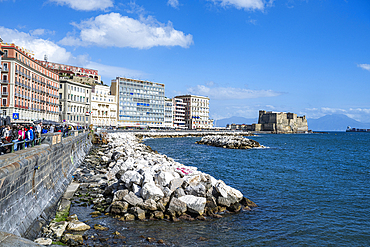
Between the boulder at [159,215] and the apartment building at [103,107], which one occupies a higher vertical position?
the apartment building at [103,107]

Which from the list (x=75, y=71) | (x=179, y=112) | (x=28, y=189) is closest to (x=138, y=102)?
(x=75, y=71)

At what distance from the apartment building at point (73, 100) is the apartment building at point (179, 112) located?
61.8m

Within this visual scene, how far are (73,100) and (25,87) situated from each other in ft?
97.9

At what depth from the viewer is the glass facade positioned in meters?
122

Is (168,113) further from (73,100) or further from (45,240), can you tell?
(45,240)

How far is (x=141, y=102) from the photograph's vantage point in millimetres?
127688

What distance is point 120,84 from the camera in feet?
398

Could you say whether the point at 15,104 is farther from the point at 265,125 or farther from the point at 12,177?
the point at 265,125

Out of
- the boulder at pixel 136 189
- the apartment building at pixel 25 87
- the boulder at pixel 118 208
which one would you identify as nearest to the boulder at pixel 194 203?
the boulder at pixel 136 189

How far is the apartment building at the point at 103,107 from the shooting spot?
10712 centimetres

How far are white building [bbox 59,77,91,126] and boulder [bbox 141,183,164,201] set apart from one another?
225ft

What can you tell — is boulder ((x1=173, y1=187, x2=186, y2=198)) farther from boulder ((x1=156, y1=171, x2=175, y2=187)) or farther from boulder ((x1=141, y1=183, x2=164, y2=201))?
boulder ((x1=156, y1=171, x2=175, y2=187))

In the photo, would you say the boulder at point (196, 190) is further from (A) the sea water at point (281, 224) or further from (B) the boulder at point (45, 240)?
(B) the boulder at point (45, 240)

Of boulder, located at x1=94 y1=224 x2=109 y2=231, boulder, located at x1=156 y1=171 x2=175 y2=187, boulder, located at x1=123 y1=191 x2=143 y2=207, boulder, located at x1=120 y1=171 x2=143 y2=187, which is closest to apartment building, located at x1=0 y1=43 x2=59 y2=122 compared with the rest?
boulder, located at x1=120 y1=171 x2=143 y2=187
